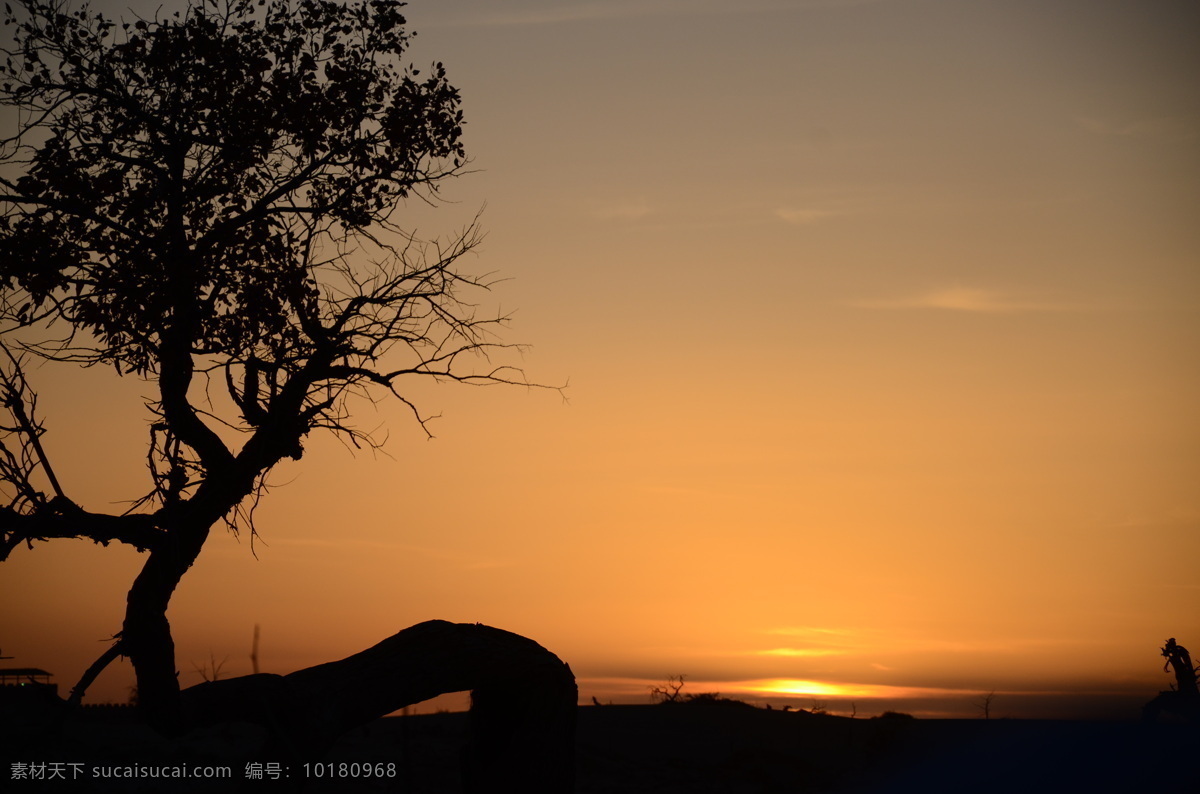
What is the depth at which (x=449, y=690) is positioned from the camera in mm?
10445

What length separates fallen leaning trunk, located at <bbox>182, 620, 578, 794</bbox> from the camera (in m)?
8.91

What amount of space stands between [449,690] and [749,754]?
20388 millimetres

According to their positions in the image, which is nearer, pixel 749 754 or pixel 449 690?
pixel 449 690

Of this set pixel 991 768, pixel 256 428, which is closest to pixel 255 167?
pixel 256 428

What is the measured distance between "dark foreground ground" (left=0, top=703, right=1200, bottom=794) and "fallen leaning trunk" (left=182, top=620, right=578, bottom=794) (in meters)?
10.4

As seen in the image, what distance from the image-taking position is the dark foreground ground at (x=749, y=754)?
72.2ft

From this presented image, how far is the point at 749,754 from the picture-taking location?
28.7 metres

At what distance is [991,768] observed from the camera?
28.8m

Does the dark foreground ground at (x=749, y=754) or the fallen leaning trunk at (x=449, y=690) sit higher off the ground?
the fallen leaning trunk at (x=449, y=690)

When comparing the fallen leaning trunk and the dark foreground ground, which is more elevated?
the fallen leaning trunk

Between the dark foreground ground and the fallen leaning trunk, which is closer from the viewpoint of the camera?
the fallen leaning trunk

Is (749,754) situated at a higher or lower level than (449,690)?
lower

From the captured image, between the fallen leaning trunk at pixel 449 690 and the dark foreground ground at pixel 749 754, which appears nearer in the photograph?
the fallen leaning trunk at pixel 449 690

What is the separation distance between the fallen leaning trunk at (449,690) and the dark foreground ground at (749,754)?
1043 centimetres
